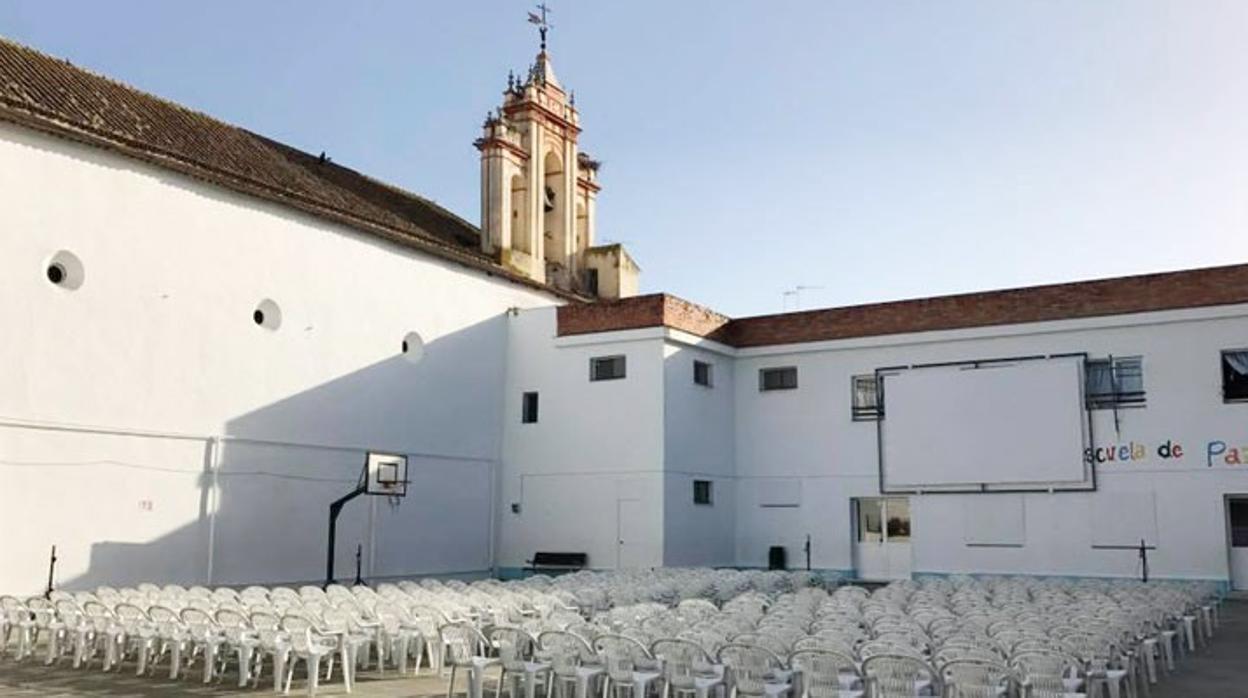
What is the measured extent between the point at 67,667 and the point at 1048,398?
18.4 meters

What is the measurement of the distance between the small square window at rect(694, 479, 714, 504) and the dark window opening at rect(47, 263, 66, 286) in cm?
1376

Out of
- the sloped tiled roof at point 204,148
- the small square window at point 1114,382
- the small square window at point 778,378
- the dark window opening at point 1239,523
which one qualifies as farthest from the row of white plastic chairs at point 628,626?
the small square window at point 778,378

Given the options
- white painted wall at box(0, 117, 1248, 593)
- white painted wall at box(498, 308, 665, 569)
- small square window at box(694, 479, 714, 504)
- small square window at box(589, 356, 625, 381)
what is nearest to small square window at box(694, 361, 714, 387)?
white painted wall at box(0, 117, 1248, 593)

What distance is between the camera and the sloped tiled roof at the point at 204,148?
18000mm

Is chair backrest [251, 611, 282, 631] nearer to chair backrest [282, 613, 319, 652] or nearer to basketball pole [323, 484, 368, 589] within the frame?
chair backrest [282, 613, 319, 652]

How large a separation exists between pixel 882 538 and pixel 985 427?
3525 millimetres

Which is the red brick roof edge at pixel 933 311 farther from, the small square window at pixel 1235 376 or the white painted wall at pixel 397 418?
the small square window at pixel 1235 376

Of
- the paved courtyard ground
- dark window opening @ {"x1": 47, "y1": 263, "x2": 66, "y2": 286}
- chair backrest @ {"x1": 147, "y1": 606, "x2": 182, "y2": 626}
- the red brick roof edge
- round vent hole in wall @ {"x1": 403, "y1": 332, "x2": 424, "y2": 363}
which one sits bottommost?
the paved courtyard ground

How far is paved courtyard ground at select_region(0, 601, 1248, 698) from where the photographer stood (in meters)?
10.4

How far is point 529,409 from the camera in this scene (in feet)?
85.7

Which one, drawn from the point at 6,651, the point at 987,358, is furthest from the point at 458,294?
the point at 6,651

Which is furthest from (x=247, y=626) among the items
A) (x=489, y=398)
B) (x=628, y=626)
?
(x=489, y=398)

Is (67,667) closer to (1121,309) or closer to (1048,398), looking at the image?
(1048,398)

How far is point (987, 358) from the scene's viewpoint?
23312 mm
